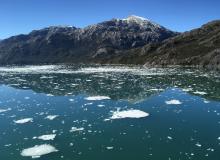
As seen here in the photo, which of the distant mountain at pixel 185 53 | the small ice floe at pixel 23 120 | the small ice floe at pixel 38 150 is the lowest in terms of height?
the small ice floe at pixel 23 120

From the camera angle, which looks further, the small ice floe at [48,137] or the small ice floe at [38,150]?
the small ice floe at [48,137]

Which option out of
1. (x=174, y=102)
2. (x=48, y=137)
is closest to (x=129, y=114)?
(x=174, y=102)

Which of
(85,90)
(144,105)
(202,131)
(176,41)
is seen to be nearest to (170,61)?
(176,41)

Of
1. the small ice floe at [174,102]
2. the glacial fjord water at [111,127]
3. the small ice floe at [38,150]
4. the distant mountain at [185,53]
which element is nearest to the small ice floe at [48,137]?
the glacial fjord water at [111,127]

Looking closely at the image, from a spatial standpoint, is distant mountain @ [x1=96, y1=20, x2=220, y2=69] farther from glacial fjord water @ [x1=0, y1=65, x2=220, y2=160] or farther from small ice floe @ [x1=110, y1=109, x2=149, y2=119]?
small ice floe @ [x1=110, y1=109, x2=149, y2=119]

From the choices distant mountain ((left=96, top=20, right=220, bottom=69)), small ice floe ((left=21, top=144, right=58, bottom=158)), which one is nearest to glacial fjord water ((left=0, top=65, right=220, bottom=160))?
small ice floe ((left=21, top=144, right=58, bottom=158))

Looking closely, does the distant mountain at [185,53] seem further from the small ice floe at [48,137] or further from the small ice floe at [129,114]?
the small ice floe at [48,137]

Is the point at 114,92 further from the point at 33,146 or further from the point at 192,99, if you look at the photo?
the point at 33,146

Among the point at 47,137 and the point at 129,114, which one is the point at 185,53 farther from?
the point at 47,137

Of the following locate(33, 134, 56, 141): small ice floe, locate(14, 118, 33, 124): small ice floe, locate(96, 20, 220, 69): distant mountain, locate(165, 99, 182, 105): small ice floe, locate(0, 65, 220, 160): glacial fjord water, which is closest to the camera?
locate(0, 65, 220, 160): glacial fjord water
